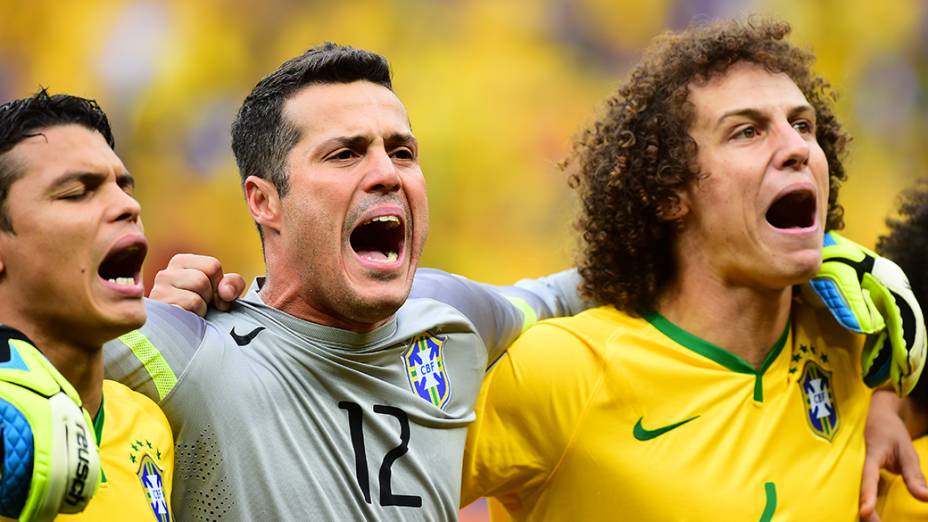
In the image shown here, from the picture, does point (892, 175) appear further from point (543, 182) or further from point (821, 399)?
point (821, 399)

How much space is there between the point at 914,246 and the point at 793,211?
26.5 inches

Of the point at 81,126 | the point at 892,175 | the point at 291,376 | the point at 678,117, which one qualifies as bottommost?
the point at 291,376

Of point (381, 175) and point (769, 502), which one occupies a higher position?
point (381, 175)

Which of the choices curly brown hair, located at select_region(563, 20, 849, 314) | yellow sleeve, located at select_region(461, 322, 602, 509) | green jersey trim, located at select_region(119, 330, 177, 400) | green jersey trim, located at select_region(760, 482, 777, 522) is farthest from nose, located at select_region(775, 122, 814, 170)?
green jersey trim, located at select_region(119, 330, 177, 400)

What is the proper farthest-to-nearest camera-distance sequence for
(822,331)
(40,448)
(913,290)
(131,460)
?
(913,290) → (822,331) → (131,460) → (40,448)

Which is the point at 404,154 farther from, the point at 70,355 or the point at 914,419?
the point at 914,419

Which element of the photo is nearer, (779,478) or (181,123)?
(779,478)

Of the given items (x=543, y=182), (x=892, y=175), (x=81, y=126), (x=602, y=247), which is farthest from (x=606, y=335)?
(x=892, y=175)

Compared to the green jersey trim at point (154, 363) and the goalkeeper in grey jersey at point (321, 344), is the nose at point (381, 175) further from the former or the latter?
the green jersey trim at point (154, 363)

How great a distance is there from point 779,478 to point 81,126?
1961 millimetres

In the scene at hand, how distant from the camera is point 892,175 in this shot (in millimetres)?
8461

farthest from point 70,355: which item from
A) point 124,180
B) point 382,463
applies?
point 382,463

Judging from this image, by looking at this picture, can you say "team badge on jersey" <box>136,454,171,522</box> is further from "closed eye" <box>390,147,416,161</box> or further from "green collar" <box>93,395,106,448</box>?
"closed eye" <box>390,147,416,161</box>

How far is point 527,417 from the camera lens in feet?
11.0
